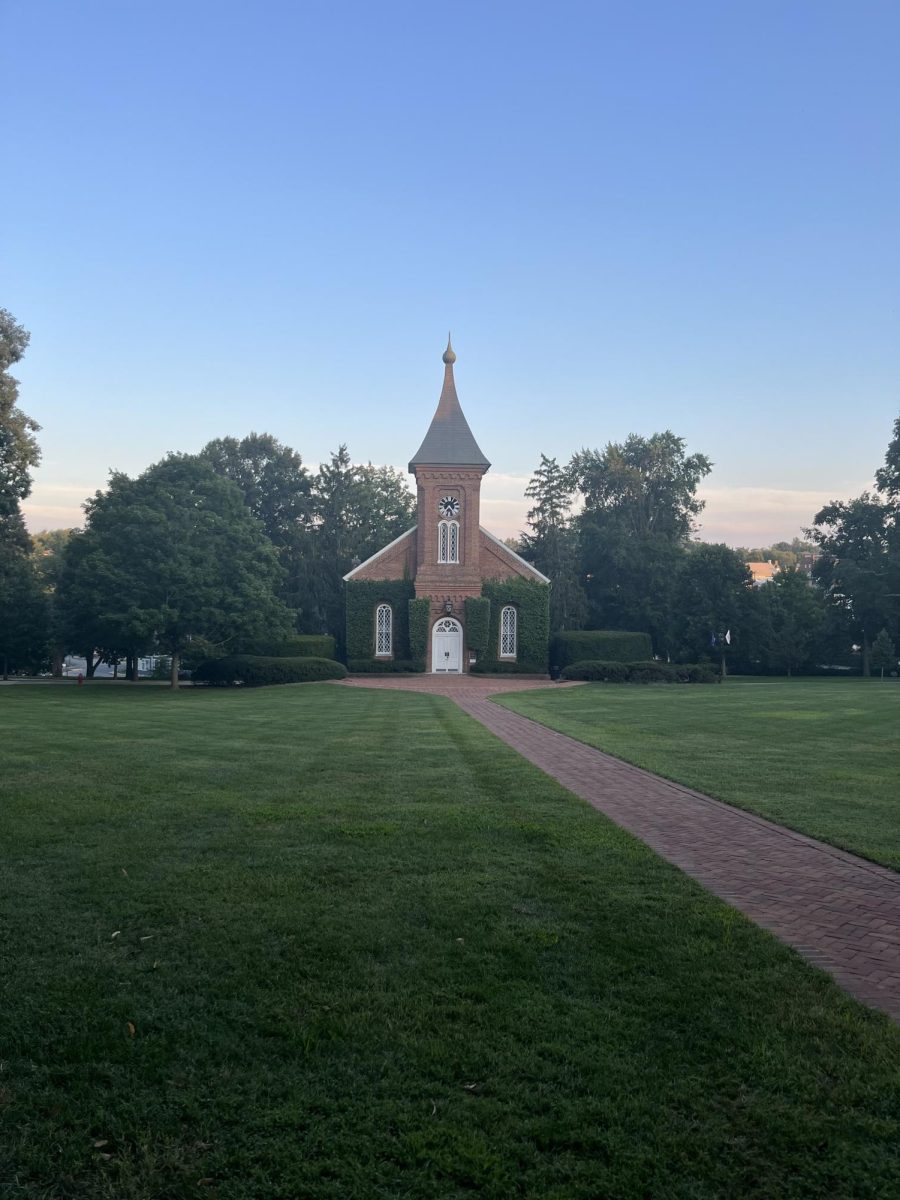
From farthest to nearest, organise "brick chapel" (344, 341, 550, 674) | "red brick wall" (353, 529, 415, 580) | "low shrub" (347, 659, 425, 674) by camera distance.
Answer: "red brick wall" (353, 529, 415, 580) → "brick chapel" (344, 341, 550, 674) → "low shrub" (347, 659, 425, 674)

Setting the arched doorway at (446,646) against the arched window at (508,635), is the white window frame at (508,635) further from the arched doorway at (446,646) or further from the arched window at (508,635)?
the arched doorway at (446,646)

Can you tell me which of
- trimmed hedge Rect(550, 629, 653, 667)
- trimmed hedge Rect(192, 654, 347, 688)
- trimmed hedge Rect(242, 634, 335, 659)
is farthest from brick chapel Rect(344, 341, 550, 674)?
trimmed hedge Rect(192, 654, 347, 688)

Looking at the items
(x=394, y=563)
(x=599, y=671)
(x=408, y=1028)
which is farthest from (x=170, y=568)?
(x=408, y=1028)

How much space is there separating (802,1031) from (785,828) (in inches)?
192

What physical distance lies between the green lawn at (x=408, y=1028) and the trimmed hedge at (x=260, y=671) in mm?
32680

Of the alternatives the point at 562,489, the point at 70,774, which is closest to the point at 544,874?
the point at 70,774

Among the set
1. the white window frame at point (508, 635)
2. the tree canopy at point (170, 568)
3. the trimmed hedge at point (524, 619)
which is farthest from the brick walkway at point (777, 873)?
the white window frame at point (508, 635)

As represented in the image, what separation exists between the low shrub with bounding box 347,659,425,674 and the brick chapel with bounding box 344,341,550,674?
686 millimetres

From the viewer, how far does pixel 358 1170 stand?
315cm

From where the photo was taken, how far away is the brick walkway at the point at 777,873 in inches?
209

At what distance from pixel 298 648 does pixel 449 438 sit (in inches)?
556

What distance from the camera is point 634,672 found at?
4453cm

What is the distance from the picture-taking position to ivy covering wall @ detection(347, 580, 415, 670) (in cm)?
4884

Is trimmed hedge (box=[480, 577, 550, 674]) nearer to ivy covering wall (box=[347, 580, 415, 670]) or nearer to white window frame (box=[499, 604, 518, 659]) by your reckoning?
white window frame (box=[499, 604, 518, 659])
